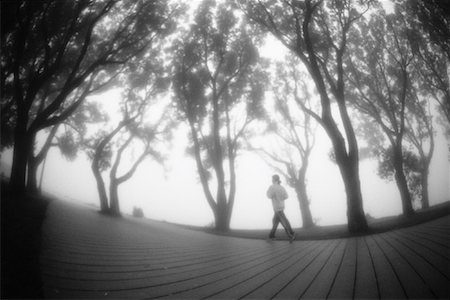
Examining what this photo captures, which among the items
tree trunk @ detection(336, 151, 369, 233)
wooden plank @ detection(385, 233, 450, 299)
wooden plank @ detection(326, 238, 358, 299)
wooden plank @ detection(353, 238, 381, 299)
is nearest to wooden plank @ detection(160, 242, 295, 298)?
wooden plank @ detection(326, 238, 358, 299)

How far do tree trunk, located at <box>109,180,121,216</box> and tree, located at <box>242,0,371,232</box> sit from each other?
39.9ft

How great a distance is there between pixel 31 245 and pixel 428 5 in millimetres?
17160

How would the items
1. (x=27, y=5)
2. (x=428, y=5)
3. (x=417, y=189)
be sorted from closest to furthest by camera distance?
(x=27, y=5)
(x=428, y=5)
(x=417, y=189)

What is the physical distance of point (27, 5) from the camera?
7957 millimetres

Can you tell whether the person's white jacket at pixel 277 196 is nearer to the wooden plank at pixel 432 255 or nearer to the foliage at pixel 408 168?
the wooden plank at pixel 432 255

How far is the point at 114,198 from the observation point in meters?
16.6

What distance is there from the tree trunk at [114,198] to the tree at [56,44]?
614cm

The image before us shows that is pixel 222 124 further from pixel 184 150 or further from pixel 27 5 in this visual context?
pixel 27 5

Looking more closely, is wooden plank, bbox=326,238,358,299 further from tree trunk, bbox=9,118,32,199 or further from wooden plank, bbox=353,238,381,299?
tree trunk, bbox=9,118,32,199

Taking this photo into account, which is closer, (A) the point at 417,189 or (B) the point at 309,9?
(B) the point at 309,9

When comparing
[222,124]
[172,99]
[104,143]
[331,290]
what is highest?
[172,99]

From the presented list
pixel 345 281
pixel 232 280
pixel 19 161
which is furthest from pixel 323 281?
pixel 19 161

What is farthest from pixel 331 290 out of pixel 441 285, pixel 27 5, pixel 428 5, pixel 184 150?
pixel 184 150

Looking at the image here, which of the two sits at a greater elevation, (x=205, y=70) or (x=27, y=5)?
(x=205, y=70)
